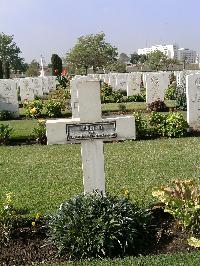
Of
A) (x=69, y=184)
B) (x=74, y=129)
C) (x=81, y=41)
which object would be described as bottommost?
(x=69, y=184)

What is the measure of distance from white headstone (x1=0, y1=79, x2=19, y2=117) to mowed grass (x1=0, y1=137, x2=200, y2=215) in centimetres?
642

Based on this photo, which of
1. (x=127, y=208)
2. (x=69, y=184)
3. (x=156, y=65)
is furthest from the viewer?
(x=156, y=65)

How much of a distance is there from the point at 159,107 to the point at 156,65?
5338 centimetres

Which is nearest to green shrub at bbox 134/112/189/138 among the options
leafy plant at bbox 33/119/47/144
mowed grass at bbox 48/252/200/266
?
leafy plant at bbox 33/119/47/144

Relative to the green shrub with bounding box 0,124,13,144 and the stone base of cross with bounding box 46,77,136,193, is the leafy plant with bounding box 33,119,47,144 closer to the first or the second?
the green shrub with bounding box 0,124,13,144

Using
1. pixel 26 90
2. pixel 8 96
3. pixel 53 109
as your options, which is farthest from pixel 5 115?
pixel 26 90

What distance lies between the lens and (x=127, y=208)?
17.6ft

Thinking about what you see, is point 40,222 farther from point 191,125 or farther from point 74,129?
point 191,125

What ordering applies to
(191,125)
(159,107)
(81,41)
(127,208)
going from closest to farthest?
(127,208), (191,125), (159,107), (81,41)

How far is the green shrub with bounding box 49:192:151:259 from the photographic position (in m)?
4.97

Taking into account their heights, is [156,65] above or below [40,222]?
above

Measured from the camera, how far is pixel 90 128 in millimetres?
5590

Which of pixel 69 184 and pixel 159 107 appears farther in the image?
pixel 159 107

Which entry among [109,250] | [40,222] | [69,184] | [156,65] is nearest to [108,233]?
[109,250]
